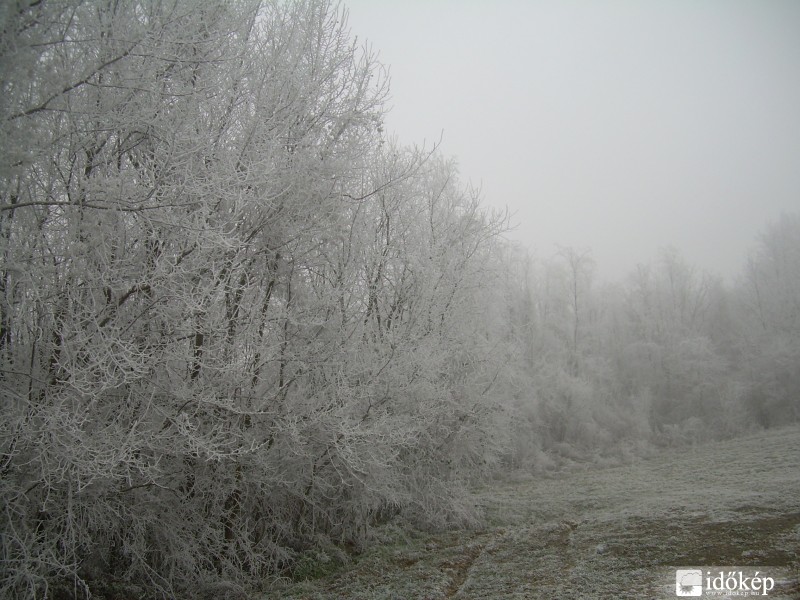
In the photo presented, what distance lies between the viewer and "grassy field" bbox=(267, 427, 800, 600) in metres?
6.10

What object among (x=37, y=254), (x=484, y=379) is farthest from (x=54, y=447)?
(x=484, y=379)

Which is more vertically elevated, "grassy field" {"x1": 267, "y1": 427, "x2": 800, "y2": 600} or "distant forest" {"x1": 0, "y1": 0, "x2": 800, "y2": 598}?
"distant forest" {"x1": 0, "y1": 0, "x2": 800, "y2": 598}

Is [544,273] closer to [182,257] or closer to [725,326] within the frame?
[725,326]

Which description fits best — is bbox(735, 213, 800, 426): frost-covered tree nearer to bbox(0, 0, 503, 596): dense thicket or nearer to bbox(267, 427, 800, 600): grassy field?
bbox(267, 427, 800, 600): grassy field

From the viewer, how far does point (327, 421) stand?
21.1 ft

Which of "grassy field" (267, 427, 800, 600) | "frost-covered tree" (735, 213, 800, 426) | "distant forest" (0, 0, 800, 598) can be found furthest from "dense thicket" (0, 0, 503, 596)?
"frost-covered tree" (735, 213, 800, 426)

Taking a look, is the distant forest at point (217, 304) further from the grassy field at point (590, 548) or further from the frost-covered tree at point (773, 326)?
the frost-covered tree at point (773, 326)

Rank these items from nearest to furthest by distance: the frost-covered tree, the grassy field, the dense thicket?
the dense thicket < the grassy field < the frost-covered tree

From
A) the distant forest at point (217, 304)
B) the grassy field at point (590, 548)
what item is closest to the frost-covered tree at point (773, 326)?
the grassy field at point (590, 548)

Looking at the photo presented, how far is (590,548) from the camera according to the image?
7461 mm

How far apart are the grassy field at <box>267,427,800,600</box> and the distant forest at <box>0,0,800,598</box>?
35.0 inches

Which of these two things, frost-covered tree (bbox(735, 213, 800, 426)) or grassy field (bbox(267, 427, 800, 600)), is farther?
frost-covered tree (bbox(735, 213, 800, 426))

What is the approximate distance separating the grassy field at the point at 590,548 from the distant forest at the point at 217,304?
89cm

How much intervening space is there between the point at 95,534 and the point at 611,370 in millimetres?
31883
